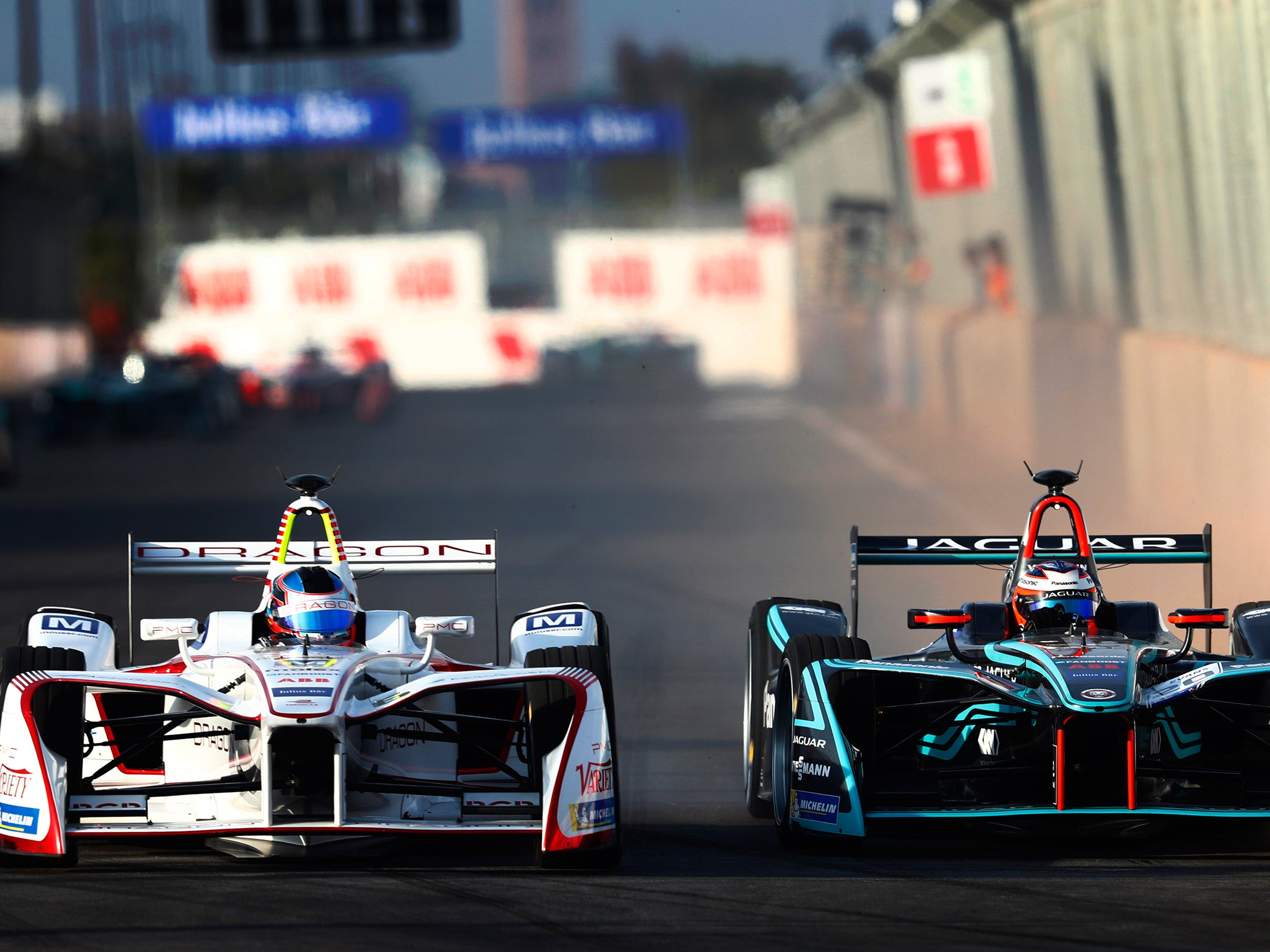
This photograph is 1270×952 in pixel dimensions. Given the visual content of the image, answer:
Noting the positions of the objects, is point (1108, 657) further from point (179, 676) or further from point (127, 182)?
point (127, 182)

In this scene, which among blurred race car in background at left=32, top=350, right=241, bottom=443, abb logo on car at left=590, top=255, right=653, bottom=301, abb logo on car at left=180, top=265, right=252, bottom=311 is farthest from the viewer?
abb logo on car at left=180, top=265, right=252, bottom=311

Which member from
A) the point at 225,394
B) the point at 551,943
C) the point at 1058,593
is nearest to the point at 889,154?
the point at 225,394

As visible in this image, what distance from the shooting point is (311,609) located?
8.41 m

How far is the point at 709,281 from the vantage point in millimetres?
56281

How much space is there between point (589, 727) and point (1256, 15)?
1018 centimetres

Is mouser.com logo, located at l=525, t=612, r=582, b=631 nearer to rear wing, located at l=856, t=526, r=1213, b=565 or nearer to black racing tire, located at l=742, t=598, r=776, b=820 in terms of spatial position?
black racing tire, located at l=742, t=598, r=776, b=820

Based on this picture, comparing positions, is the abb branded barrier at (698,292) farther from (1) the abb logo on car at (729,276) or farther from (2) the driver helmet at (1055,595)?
(2) the driver helmet at (1055,595)

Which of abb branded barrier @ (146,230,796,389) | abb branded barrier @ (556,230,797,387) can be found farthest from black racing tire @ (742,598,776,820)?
abb branded barrier @ (146,230,796,389)

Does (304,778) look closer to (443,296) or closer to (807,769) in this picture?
(807,769)

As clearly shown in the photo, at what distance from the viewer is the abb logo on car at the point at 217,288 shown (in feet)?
191

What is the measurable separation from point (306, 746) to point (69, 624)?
1.74 meters

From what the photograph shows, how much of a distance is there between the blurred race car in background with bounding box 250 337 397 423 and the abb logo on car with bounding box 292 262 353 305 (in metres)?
16.2

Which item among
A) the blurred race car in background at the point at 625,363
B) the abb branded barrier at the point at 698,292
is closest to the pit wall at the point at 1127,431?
the blurred race car in background at the point at 625,363

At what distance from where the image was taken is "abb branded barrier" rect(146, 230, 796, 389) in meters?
54.1
